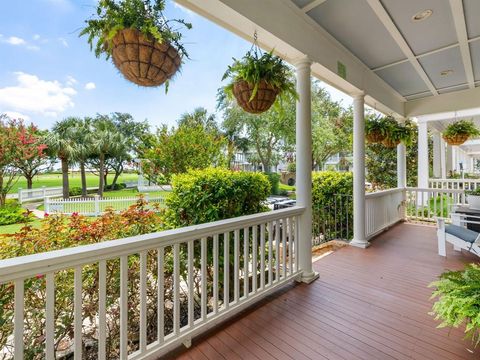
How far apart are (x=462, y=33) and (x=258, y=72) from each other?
2867mm

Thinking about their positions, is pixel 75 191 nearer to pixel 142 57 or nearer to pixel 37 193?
pixel 37 193

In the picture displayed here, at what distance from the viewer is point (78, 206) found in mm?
7098

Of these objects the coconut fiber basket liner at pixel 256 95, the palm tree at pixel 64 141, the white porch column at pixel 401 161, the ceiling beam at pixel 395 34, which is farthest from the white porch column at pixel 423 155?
the palm tree at pixel 64 141

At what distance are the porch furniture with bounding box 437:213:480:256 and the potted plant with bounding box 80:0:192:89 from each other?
390 centimetres

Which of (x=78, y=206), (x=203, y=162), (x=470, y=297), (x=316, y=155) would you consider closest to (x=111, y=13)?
(x=470, y=297)

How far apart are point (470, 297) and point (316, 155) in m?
12.2

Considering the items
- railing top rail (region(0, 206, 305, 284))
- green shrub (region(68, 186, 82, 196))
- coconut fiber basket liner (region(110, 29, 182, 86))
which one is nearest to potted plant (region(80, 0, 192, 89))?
coconut fiber basket liner (region(110, 29, 182, 86))

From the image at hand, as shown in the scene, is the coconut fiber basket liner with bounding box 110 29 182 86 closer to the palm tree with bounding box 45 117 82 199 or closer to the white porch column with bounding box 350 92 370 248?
the white porch column with bounding box 350 92 370 248

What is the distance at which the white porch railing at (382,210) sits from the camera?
14.7 ft

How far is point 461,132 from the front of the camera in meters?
4.83

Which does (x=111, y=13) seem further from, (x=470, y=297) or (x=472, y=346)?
(x=472, y=346)

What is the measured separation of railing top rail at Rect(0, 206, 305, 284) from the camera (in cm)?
106

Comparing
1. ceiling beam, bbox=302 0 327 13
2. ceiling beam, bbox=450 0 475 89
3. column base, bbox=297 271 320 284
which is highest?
ceiling beam, bbox=302 0 327 13

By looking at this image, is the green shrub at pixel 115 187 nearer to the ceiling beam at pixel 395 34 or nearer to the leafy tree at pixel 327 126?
the leafy tree at pixel 327 126
